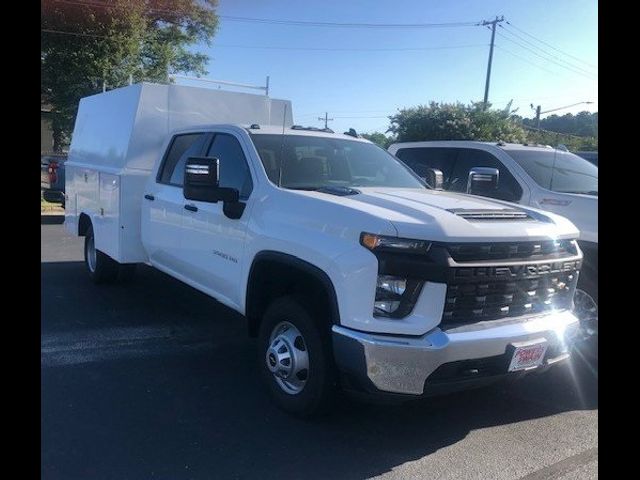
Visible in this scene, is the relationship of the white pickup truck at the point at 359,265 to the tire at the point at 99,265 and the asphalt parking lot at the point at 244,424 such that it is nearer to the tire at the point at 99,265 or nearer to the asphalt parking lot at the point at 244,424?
the asphalt parking lot at the point at 244,424

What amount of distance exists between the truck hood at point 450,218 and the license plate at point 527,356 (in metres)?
0.65

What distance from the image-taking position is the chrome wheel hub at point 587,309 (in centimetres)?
538

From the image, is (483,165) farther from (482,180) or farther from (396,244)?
(396,244)

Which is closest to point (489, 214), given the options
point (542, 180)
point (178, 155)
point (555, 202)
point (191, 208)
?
point (191, 208)

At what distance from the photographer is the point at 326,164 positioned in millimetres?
4961

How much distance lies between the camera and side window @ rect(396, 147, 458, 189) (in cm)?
757

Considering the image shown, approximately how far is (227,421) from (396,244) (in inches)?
66.5

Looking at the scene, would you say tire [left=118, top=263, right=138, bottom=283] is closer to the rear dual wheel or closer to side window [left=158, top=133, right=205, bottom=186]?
the rear dual wheel

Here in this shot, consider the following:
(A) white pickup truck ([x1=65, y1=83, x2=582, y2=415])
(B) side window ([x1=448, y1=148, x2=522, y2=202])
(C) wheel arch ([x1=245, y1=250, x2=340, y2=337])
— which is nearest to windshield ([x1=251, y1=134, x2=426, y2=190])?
(A) white pickup truck ([x1=65, y1=83, x2=582, y2=415])

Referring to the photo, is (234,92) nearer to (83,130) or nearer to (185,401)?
(83,130)

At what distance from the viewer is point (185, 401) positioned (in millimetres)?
4312

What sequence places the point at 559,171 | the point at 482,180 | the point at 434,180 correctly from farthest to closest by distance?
the point at 559,171
the point at 434,180
the point at 482,180

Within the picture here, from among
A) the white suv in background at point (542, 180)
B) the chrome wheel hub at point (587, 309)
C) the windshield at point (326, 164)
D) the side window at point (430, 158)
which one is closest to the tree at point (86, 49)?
the side window at point (430, 158)
